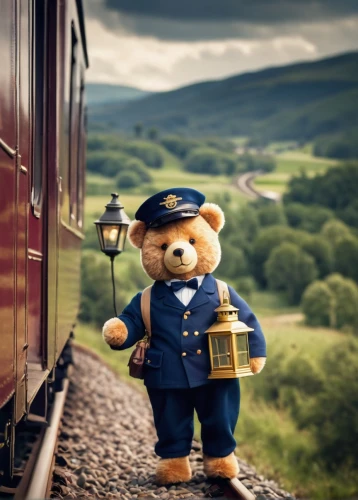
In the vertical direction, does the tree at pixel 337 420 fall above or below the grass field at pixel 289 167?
below

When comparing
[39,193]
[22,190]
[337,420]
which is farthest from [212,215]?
[337,420]

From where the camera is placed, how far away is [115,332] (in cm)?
496

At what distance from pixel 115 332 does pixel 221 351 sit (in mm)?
616

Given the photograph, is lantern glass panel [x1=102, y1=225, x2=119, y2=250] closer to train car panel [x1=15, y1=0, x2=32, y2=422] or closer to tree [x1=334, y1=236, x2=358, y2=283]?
train car panel [x1=15, y1=0, x2=32, y2=422]

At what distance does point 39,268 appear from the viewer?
15.6 feet

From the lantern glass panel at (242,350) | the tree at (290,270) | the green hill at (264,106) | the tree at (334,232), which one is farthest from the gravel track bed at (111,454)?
the green hill at (264,106)

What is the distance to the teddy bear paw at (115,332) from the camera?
4.97 metres

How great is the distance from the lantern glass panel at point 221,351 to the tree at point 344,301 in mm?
32285

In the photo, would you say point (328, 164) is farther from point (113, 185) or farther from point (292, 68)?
point (113, 185)

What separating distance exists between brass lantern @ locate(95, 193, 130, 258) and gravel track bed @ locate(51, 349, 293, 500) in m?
1.54

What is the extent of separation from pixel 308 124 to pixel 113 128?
59.4 feet

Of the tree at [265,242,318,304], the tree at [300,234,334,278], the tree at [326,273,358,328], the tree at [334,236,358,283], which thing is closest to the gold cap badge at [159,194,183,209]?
the tree at [326,273,358,328]

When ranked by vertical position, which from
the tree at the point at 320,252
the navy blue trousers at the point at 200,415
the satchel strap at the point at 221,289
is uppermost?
the tree at the point at 320,252

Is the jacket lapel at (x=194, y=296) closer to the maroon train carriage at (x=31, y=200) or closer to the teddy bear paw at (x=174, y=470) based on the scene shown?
the maroon train carriage at (x=31, y=200)
